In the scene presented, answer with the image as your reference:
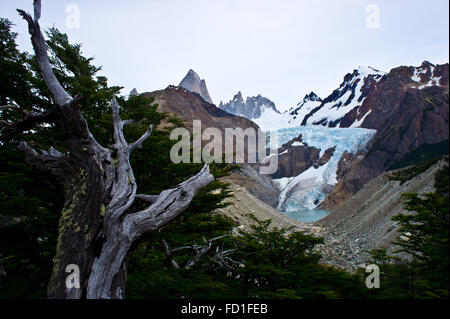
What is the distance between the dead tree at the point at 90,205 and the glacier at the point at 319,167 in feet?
318

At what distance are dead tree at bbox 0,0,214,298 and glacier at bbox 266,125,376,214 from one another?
318 ft

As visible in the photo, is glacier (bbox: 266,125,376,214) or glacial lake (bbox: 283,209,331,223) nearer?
glacial lake (bbox: 283,209,331,223)

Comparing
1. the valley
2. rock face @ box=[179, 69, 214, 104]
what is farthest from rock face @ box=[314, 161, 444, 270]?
rock face @ box=[179, 69, 214, 104]

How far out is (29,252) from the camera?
4.80 metres

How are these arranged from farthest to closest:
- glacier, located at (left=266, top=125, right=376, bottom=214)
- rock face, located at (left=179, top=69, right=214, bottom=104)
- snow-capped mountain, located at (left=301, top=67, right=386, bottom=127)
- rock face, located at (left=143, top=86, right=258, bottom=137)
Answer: rock face, located at (left=179, top=69, right=214, bottom=104) → snow-capped mountain, located at (left=301, top=67, right=386, bottom=127) → glacier, located at (left=266, top=125, right=376, bottom=214) → rock face, located at (left=143, top=86, right=258, bottom=137)

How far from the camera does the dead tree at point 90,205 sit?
8.45 ft

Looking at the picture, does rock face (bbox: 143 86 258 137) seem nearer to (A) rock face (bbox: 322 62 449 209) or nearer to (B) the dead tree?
(A) rock face (bbox: 322 62 449 209)

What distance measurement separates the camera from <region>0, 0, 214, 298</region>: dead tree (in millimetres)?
2574

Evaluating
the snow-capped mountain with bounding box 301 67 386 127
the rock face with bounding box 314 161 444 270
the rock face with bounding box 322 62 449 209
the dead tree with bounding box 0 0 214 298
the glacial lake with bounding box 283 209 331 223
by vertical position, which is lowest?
the glacial lake with bounding box 283 209 331 223

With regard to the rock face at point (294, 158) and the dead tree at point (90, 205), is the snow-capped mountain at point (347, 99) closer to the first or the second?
the rock face at point (294, 158)

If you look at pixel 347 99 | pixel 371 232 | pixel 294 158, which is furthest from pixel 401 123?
pixel 347 99

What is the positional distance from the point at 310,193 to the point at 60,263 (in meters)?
107

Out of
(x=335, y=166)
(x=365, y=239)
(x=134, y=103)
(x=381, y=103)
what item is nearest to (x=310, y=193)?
(x=335, y=166)
